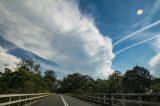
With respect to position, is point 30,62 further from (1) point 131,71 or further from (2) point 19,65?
(1) point 131,71

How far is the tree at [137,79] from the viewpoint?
12003cm

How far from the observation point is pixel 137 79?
405 ft

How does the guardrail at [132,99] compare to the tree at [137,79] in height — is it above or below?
below

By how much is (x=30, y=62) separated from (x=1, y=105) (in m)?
112

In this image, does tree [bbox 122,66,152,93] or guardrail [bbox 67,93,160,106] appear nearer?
guardrail [bbox 67,93,160,106]

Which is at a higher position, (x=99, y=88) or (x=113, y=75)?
(x=113, y=75)

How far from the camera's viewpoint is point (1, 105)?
11.2 meters

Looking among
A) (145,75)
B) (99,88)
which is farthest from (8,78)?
(145,75)

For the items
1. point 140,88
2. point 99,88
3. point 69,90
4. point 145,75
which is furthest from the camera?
point 69,90

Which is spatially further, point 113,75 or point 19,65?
point 113,75

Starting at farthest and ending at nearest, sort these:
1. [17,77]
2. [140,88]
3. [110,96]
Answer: [140,88]
[17,77]
[110,96]

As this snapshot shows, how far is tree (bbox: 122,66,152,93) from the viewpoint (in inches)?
4725

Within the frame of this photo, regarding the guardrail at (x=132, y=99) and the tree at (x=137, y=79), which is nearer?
the guardrail at (x=132, y=99)

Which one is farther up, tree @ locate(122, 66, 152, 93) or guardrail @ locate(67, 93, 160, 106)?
tree @ locate(122, 66, 152, 93)
